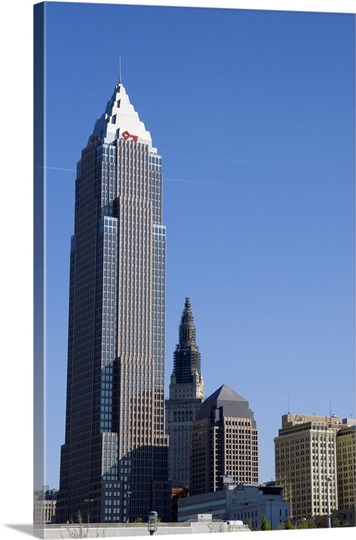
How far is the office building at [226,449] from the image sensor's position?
75312 millimetres

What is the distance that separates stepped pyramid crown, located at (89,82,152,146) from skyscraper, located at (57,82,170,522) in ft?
0.20

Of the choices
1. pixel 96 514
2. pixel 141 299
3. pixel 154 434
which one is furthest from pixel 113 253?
pixel 96 514

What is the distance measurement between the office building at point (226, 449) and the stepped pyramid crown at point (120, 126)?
1734 cm

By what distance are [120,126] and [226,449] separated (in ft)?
73.8

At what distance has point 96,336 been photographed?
222 ft

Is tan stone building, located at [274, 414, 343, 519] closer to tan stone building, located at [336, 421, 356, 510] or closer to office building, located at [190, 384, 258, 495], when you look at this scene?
tan stone building, located at [336, 421, 356, 510]

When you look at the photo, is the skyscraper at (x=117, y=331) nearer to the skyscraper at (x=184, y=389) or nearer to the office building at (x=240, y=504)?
the office building at (x=240, y=504)

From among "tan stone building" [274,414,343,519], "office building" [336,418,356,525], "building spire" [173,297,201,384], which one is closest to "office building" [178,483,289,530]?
"tan stone building" [274,414,343,519]

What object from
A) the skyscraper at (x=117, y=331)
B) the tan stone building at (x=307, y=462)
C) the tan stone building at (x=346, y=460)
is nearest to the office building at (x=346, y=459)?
the tan stone building at (x=346, y=460)

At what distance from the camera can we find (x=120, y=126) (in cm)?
6925

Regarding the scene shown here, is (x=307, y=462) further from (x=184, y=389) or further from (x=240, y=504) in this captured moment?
(x=184, y=389)

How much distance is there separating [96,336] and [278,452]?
14.2m

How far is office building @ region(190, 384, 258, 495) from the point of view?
247 feet
